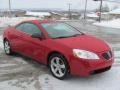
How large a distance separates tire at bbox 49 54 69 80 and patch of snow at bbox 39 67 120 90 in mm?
137

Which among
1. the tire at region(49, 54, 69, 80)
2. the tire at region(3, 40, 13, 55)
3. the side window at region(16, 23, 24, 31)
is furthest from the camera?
the tire at region(3, 40, 13, 55)

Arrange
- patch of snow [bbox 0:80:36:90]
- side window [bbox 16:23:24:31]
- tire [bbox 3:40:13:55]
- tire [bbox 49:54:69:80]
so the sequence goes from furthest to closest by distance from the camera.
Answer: tire [bbox 3:40:13:55] → side window [bbox 16:23:24:31] → tire [bbox 49:54:69:80] → patch of snow [bbox 0:80:36:90]

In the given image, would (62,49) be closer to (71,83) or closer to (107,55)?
Result: (71,83)

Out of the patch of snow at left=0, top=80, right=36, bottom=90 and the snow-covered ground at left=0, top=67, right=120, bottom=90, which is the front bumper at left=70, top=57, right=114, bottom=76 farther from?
the patch of snow at left=0, top=80, right=36, bottom=90

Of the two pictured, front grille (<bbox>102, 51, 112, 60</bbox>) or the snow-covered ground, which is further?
front grille (<bbox>102, 51, 112, 60</bbox>)

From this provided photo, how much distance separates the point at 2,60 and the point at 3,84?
240 cm

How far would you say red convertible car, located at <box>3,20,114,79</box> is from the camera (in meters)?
6.28

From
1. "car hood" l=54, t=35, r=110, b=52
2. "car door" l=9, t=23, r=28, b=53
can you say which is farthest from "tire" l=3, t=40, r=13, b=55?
"car hood" l=54, t=35, r=110, b=52

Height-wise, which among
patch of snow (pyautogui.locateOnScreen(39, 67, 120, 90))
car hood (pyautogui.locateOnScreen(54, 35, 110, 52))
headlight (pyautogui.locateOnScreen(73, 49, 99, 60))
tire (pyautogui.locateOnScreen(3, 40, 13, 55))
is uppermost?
car hood (pyautogui.locateOnScreen(54, 35, 110, 52))

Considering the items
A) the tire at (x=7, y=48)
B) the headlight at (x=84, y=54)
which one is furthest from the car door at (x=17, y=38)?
the headlight at (x=84, y=54)

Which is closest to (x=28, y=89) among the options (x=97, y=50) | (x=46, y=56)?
(x=46, y=56)

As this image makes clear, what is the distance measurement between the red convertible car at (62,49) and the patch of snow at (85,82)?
238 millimetres

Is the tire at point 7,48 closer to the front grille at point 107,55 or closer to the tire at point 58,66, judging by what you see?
the tire at point 58,66

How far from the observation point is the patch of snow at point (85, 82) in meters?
6.18
